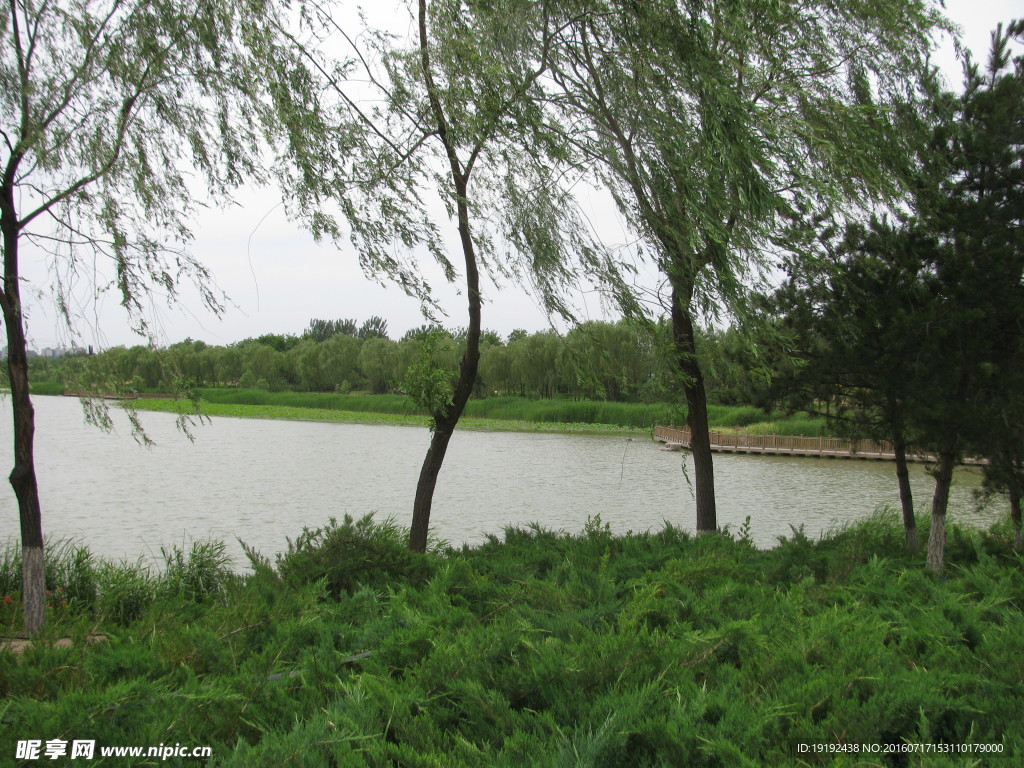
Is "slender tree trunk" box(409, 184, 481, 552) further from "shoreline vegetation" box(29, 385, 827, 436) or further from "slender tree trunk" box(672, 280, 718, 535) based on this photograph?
"shoreline vegetation" box(29, 385, 827, 436)

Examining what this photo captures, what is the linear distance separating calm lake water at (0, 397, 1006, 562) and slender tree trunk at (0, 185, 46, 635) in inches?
206

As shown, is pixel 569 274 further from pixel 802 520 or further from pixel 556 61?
pixel 802 520

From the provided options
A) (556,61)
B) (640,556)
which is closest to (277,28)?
(556,61)

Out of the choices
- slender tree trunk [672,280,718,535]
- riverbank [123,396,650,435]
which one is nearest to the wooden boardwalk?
riverbank [123,396,650,435]

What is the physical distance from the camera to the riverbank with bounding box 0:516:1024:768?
1815 millimetres

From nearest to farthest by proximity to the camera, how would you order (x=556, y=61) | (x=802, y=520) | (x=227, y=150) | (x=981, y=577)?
(x=981, y=577) → (x=227, y=150) → (x=556, y=61) → (x=802, y=520)

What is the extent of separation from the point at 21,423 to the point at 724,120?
5279mm

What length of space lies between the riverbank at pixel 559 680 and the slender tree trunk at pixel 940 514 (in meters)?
2.82

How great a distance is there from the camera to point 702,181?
5.46 m

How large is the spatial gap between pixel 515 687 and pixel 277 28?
5.62 metres

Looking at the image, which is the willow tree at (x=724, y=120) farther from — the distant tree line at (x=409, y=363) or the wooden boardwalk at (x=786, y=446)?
the wooden boardwalk at (x=786, y=446)

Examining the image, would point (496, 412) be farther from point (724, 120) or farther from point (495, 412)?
point (724, 120)

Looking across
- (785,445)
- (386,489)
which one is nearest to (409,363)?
(386,489)

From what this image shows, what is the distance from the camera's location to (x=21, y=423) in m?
4.97
